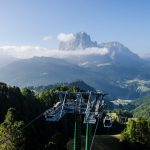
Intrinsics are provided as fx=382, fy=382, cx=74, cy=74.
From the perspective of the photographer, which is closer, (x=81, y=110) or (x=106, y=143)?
(x=81, y=110)

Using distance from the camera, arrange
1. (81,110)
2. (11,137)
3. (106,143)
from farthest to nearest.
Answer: (106,143) → (11,137) → (81,110)

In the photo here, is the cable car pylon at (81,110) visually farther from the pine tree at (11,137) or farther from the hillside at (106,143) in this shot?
the hillside at (106,143)

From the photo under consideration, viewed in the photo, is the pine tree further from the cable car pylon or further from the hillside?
the cable car pylon

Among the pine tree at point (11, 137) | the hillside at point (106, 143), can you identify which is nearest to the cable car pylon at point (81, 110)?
the pine tree at point (11, 137)

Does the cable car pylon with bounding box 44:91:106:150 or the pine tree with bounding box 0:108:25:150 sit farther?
the pine tree with bounding box 0:108:25:150

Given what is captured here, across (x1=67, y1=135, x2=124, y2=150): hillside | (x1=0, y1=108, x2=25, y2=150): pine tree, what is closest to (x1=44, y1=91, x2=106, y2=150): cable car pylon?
(x1=0, y1=108, x2=25, y2=150): pine tree

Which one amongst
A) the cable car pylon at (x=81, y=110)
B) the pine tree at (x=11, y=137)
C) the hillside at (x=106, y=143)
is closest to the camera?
the cable car pylon at (x=81, y=110)

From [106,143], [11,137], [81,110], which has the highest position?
[81,110]

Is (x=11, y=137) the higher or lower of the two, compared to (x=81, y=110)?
lower

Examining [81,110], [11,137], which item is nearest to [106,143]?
[11,137]

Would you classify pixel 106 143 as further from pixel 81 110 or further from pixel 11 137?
pixel 81 110

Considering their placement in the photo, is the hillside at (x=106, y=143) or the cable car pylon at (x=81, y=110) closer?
the cable car pylon at (x=81, y=110)
